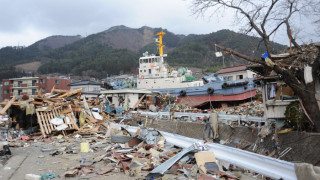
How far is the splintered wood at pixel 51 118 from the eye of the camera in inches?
432

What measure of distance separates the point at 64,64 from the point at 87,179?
3605 inches

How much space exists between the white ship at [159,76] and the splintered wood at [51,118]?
1536 centimetres

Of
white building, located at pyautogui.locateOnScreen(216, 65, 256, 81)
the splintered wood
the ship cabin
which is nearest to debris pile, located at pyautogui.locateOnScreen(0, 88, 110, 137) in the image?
the splintered wood

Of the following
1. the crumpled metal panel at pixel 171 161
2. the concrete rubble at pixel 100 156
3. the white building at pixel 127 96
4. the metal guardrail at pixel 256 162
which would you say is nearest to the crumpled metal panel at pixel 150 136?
the concrete rubble at pixel 100 156

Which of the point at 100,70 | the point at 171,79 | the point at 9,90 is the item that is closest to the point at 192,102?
the point at 171,79

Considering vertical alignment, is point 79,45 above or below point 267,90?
above

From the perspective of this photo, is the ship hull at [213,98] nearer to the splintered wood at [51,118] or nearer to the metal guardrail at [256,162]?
the splintered wood at [51,118]

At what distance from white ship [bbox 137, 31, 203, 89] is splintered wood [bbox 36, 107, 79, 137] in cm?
1536

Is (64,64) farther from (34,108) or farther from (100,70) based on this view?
(34,108)

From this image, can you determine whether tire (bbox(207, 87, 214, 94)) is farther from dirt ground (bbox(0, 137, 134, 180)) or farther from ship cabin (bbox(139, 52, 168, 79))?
dirt ground (bbox(0, 137, 134, 180))

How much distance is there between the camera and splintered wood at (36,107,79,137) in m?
11.0

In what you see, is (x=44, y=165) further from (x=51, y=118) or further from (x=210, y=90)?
(x=210, y=90)

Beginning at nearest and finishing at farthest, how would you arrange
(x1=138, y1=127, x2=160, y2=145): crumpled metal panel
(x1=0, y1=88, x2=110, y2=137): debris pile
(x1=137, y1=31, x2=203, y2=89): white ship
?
(x1=138, y1=127, x2=160, y2=145): crumpled metal panel < (x1=0, y1=88, x2=110, y2=137): debris pile < (x1=137, y1=31, x2=203, y2=89): white ship

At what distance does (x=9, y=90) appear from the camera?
4728cm
